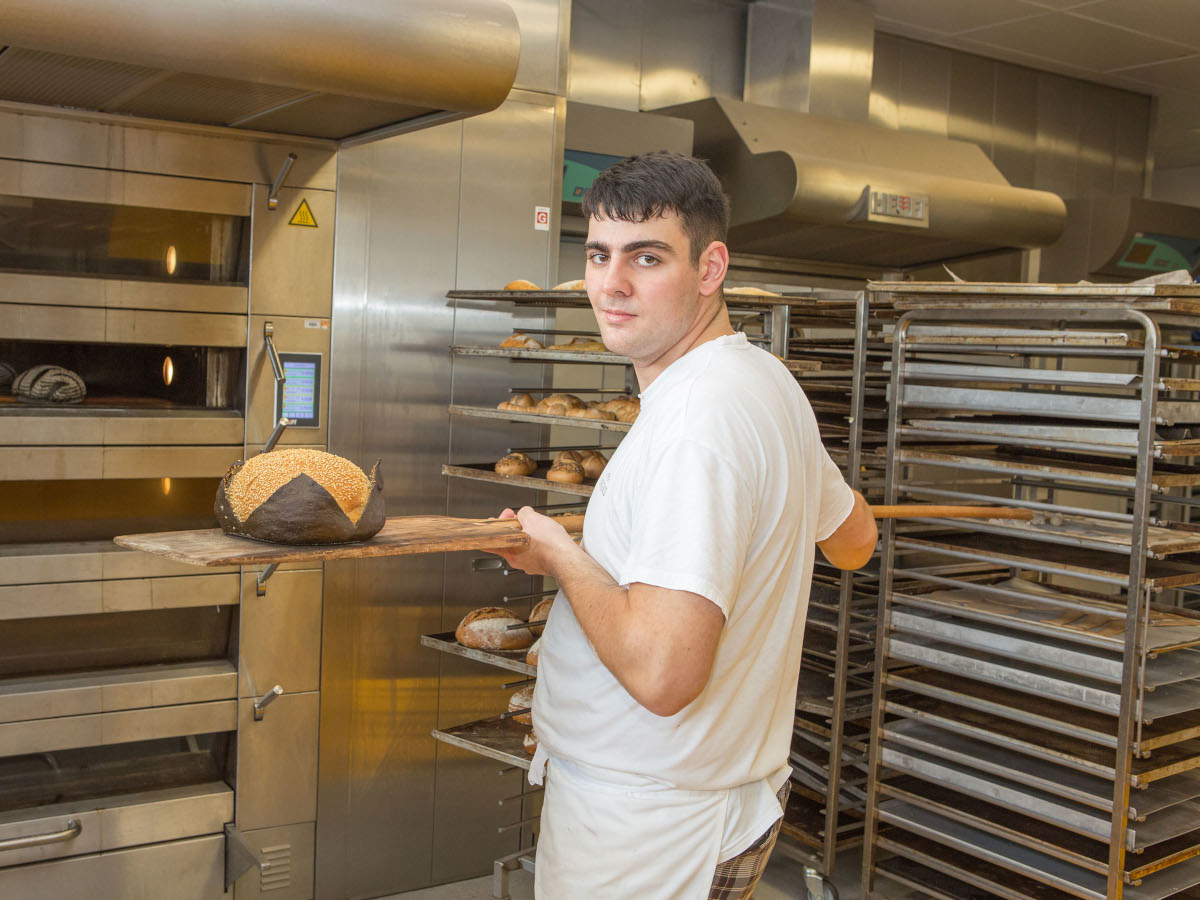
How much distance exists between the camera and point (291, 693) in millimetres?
2975

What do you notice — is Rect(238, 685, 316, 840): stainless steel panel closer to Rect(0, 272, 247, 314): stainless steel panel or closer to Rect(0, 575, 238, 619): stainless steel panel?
Rect(0, 575, 238, 619): stainless steel panel

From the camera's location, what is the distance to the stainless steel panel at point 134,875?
2652 mm

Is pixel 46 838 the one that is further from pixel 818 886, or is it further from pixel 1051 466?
pixel 1051 466

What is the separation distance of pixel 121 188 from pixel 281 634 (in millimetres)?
1202

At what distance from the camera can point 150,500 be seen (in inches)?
110

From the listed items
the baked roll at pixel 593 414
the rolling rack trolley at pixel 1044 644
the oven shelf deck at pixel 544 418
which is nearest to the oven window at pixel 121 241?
the oven shelf deck at pixel 544 418

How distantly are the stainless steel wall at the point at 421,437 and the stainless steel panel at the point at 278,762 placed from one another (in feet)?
0.15

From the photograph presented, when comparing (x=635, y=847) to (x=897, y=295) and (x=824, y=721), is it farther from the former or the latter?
(x=824, y=721)

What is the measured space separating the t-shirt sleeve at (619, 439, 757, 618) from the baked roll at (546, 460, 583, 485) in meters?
1.65

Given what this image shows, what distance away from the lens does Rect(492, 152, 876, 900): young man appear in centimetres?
120

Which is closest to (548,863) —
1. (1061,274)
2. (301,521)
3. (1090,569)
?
(301,521)

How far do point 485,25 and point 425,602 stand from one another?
163 centimetres

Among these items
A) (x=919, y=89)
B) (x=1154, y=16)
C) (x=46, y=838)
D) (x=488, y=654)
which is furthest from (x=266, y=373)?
(x=1154, y=16)

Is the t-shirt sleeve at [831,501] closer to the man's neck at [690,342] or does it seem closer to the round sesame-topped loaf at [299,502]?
the man's neck at [690,342]
